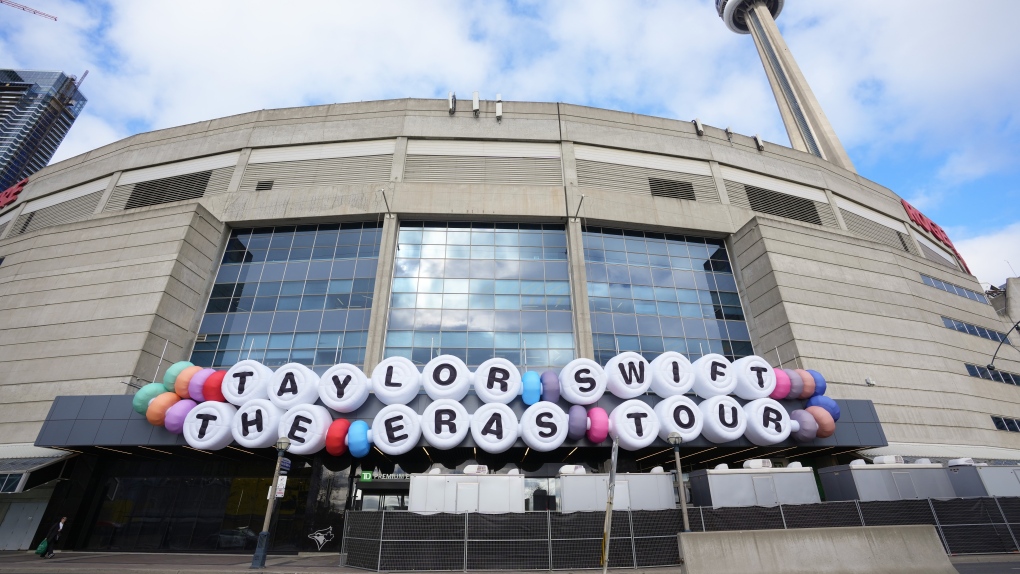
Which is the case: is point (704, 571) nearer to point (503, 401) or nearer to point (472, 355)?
point (503, 401)

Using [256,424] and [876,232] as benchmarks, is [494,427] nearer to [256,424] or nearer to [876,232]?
[256,424]

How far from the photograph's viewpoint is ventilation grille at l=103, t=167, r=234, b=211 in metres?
30.7

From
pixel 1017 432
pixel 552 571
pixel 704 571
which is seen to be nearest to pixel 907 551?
pixel 704 571

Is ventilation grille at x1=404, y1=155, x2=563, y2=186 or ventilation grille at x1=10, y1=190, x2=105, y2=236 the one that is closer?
ventilation grille at x1=404, y1=155, x2=563, y2=186

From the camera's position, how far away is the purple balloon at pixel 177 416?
18.0 meters

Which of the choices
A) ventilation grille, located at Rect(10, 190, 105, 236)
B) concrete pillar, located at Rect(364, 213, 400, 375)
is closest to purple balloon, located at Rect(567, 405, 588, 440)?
concrete pillar, located at Rect(364, 213, 400, 375)

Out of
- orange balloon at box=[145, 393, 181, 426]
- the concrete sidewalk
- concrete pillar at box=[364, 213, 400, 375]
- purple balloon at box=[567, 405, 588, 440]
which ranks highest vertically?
concrete pillar at box=[364, 213, 400, 375]

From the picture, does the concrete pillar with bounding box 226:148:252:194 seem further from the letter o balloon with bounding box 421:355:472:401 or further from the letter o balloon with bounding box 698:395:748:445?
the letter o balloon with bounding box 698:395:748:445

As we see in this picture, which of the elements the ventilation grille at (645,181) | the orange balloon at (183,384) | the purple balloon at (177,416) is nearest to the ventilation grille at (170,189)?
the orange balloon at (183,384)

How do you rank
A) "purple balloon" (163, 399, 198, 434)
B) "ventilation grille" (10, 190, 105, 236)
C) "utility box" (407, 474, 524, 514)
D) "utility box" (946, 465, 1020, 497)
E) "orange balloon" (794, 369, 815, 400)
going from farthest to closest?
"ventilation grille" (10, 190, 105, 236)
"orange balloon" (794, 369, 815, 400)
"purple balloon" (163, 399, 198, 434)
"utility box" (946, 465, 1020, 497)
"utility box" (407, 474, 524, 514)

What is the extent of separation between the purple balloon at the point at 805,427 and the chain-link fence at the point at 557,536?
16.4ft

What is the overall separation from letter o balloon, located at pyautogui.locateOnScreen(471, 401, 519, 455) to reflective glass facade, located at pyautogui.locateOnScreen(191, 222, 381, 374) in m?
9.35

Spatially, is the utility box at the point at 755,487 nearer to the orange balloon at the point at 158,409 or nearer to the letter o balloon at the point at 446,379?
the letter o balloon at the point at 446,379

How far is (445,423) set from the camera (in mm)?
17422
